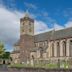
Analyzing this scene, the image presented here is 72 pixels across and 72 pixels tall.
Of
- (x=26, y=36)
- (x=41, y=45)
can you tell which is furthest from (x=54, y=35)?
(x=26, y=36)

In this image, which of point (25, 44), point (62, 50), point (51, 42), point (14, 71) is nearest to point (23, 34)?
point (25, 44)

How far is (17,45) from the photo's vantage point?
93938mm

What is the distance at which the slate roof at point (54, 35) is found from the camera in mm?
73356

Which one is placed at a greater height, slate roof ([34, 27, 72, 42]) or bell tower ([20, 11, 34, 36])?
Result: bell tower ([20, 11, 34, 36])

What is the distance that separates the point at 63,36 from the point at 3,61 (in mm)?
30756

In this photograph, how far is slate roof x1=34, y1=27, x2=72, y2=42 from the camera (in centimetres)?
7336

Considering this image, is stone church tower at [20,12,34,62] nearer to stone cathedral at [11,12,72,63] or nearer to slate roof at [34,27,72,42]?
stone cathedral at [11,12,72,63]

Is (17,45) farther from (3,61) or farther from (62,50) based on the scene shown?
(62,50)

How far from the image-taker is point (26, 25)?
8694 centimetres

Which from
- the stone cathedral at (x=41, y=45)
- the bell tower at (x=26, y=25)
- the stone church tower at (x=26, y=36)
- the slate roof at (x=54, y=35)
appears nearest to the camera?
the stone cathedral at (x=41, y=45)

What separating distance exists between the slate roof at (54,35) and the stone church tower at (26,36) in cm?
262

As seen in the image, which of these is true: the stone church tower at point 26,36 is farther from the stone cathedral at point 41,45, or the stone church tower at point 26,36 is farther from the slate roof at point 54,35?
the slate roof at point 54,35

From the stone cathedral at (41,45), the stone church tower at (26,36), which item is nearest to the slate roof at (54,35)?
the stone cathedral at (41,45)

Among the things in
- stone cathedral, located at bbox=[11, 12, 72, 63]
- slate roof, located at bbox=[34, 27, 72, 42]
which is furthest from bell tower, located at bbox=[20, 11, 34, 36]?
slate roof, located at bbox=[34, 27, 72, 42]
